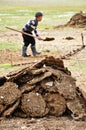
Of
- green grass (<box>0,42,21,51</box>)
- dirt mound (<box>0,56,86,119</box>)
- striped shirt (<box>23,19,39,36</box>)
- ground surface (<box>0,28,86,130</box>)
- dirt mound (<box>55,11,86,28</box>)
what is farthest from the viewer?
dirt mound (<box>55,11,86,28</box>)

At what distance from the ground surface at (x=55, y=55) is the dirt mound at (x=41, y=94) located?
0.71 feet

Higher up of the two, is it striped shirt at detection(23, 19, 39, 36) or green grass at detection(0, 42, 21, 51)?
striped shirt at detection(23, 19, 39, 36)

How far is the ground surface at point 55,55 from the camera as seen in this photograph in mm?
10203

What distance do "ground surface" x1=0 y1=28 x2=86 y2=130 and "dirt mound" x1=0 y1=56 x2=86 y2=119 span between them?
215 mm

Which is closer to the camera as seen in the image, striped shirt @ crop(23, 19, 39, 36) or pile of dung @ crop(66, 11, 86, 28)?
striped shirt @ crop(23, 19, 39, 36)

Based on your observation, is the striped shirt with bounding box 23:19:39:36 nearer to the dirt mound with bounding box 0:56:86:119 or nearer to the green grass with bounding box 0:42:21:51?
the green grass with bounding box 0:42:21:51

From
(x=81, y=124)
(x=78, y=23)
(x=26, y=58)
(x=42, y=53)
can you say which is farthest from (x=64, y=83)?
(x=78, y=23)

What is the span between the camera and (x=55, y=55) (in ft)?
69.3

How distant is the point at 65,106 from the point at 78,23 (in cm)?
2507

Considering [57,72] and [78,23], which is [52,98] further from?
[78,23]

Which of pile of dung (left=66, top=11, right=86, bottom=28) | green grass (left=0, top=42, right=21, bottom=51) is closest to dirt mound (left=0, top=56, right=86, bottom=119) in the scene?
green grass (left=0, top=42, right=21, bottom=51)

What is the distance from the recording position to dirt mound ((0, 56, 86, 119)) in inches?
422

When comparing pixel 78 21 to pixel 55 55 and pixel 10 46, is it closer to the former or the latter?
pixel 10 46

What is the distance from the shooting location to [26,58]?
20656mm
